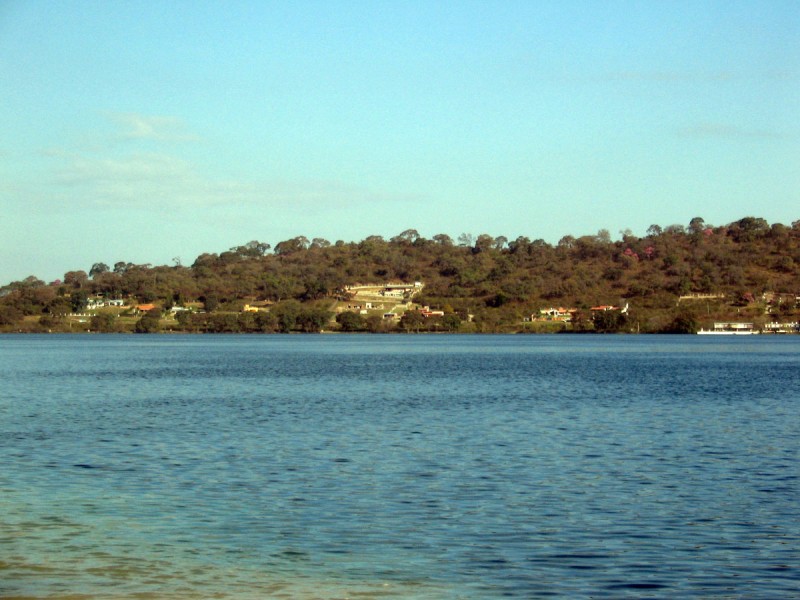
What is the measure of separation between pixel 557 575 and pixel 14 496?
1174cm

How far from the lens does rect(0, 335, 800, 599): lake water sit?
13922 millimetres

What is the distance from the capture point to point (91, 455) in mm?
25969

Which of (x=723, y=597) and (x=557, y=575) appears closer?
(x=723, y=597)

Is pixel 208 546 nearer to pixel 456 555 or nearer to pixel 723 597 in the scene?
pixel 456 555

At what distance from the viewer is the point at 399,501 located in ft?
63.3

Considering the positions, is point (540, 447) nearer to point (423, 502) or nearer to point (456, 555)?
point (423, 502)

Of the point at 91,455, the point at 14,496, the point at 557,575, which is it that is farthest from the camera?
the point at 91,455

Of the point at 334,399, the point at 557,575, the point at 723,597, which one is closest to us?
the point at 723,597

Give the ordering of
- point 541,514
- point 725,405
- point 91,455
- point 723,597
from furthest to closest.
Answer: point 725,405, point 91,455, point 541,514, point 723,597

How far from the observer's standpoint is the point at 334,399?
46000 millimetres

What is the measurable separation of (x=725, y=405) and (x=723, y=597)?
3079 cm

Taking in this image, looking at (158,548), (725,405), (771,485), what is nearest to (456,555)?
(158,548)

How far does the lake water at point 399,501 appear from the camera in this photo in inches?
548

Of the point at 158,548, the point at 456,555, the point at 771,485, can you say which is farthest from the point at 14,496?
the point at 771,485
